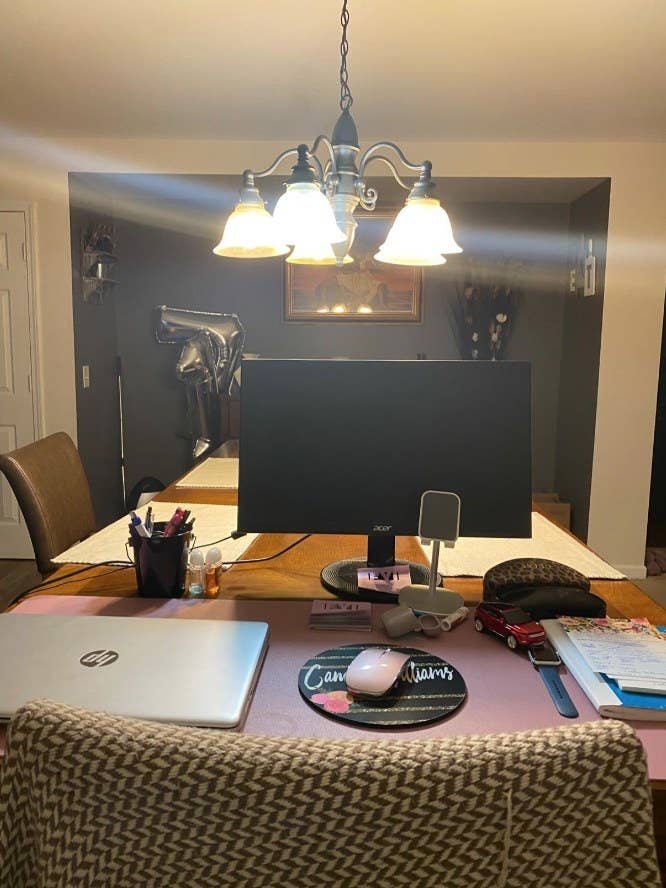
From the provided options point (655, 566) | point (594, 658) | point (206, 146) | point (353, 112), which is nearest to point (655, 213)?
point (353, 112)

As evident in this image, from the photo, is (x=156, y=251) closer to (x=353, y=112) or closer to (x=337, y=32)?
(x=353, y=112)

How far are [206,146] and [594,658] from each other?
3.30 metres

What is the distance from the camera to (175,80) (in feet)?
8.77

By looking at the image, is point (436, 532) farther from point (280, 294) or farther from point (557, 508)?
point (280, 294)

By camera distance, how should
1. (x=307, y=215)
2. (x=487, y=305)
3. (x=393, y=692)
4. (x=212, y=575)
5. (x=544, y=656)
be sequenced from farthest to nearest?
(x=487, y=305) → (x=307, y=215) → (x=212, y=575) → (x=544, y=656) → (x=393, y=692)

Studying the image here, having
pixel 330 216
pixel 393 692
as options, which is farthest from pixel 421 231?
pixel 393 692

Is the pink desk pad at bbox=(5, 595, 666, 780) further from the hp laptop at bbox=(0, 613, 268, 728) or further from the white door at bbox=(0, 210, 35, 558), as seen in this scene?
the white door at bbox=(0, 210, 35, 558)

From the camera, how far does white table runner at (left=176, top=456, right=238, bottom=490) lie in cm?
219

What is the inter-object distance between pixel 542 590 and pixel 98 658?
735mm

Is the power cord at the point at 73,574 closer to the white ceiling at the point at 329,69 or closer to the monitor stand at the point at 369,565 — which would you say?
the monitor stand at the point at 369,565

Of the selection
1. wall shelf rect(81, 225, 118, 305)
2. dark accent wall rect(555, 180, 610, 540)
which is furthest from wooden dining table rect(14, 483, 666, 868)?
wall shelf rect(81, 225, 118, 305)

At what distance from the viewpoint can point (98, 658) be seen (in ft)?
3.08

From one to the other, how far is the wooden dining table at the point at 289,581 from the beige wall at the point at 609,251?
8.05ft

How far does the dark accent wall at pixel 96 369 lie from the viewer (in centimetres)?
371
